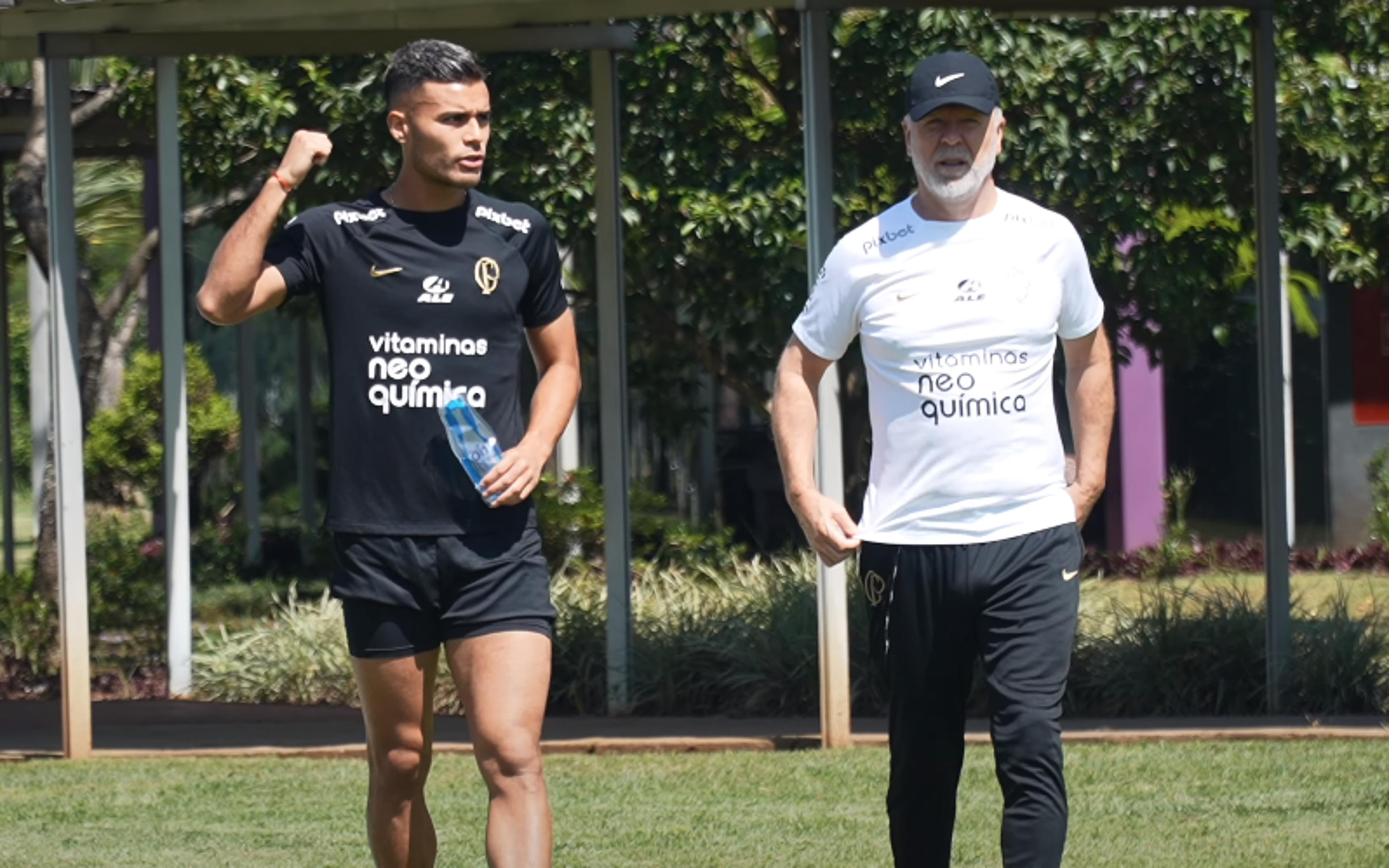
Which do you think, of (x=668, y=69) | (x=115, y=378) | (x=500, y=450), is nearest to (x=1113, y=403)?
(x=500, y=450)

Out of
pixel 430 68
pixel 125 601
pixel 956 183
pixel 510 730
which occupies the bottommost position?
pixel 125 601

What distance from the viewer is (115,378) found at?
18.4 metres

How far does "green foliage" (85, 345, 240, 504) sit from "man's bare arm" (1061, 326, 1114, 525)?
1228 centimetres

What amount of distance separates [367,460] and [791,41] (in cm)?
791

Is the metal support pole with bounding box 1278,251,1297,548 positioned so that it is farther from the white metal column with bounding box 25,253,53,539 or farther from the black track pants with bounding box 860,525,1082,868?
the black track pants with bounding box 860,525,1082,868

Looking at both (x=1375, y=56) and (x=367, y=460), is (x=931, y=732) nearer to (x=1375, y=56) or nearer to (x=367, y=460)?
(x=367, y=460)

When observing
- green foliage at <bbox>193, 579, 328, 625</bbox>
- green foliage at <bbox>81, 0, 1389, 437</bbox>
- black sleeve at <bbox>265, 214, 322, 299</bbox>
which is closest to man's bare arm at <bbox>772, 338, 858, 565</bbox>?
black sleeve at <bbox>265, 214, 322, 299</bbox>

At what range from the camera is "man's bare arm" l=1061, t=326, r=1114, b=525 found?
195 inches

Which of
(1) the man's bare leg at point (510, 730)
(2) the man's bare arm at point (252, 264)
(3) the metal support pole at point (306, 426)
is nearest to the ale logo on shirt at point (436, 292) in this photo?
(2) the man's bare arm at point (252, 264)

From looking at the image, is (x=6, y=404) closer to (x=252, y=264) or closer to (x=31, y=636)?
(x=31, y=636)

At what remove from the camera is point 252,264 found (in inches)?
185

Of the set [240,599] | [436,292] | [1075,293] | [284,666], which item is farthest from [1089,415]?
[240,599]

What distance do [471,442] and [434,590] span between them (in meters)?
0.34

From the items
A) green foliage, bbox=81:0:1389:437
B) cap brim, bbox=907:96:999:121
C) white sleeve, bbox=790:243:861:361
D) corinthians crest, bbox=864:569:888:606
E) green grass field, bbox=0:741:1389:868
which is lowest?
green grass field, bbox=0:741:1389:868
